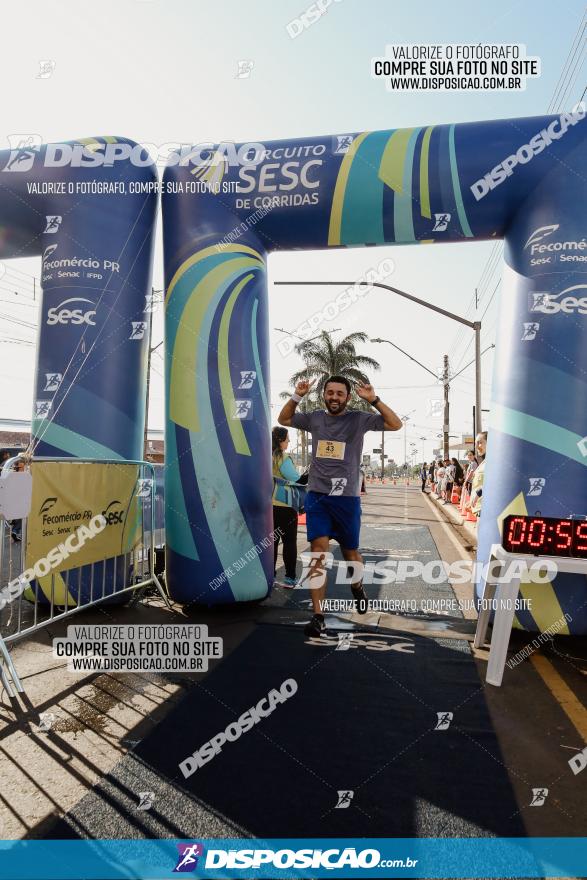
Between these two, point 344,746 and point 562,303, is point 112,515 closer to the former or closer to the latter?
point 344,746

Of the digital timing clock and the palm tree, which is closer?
the digital timing clock

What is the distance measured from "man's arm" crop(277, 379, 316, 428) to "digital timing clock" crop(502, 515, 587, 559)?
197 cm

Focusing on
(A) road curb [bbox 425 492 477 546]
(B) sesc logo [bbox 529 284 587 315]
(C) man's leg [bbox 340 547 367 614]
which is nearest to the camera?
(B) sesc logo [bbox 529 284 587 315]

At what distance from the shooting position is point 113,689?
12.7 feet

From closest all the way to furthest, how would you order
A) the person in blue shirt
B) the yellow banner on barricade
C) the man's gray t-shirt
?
the yellow banner on barricade
the man's gray t-shirt
the person in blue shirt

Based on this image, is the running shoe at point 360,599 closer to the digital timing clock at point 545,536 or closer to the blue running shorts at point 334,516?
the blue running shorts at point 334,516

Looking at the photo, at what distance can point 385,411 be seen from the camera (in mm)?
5250

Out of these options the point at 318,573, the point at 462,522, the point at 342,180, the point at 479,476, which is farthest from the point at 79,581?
the point at 462,522

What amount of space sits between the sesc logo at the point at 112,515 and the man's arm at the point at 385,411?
2.50m

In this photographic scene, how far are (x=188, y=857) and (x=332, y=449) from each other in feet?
11.6

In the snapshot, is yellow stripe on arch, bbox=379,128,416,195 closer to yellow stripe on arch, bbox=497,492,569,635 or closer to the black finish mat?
yellow stripe on arch, bbox=497,492,569,635

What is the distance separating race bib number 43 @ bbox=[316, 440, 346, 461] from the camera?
5.38 m

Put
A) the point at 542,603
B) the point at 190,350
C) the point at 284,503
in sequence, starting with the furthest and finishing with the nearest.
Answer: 1. the point at 284,503
2. the point at 190,350
3. the point at 542,603

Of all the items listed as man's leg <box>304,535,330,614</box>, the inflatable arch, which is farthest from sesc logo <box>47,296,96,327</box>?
man's leg <box>304,535,330,614</box>
